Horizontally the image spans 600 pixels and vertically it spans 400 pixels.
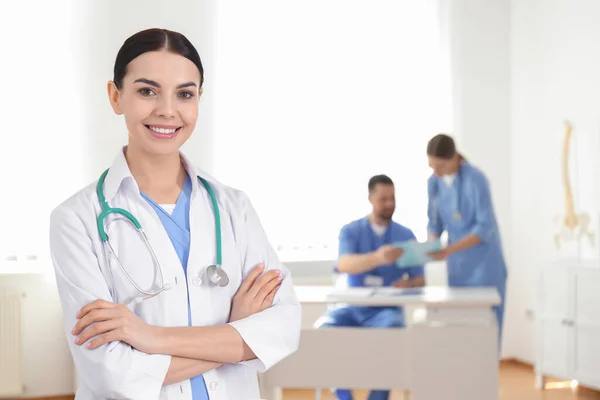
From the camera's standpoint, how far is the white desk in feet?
10.6

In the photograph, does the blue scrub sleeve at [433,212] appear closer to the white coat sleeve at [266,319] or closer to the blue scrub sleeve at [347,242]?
the blue scrub sleeve at [347,242]

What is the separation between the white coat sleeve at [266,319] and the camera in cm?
137

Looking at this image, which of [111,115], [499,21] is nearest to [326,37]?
[499,21]

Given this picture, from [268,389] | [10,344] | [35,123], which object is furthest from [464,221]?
[10,344]

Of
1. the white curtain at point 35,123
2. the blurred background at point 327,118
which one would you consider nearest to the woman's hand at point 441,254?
the blurred background at point 327,118

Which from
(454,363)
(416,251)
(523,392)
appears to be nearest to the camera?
(454,363)

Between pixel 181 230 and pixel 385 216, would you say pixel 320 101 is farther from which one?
pixel 181 230

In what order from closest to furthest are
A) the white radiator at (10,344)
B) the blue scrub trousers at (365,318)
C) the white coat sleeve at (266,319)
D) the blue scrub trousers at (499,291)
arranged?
the white coat sleeve at (266,319)
the blue scrub trousers at (365,318)
the blue scrub trousers at (499,291)
the white radiator at (10,344)

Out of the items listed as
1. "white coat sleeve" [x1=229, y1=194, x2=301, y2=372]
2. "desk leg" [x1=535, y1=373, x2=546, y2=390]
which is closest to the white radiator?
"desk leg" [x1=535, y1=373, x2=546, y2=390]

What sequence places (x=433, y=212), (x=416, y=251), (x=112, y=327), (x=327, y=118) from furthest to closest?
(x=327, y=118) → (x=433, y=212) → (x=416, y=251) → (x=112, y=327)

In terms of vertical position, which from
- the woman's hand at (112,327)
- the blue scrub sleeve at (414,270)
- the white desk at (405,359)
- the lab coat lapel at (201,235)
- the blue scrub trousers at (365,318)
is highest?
the lab coat lapel at (201,235)

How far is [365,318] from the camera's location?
3.36 meters

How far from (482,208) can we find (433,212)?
210 mm

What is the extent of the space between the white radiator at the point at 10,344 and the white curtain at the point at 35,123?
224 millimetres
